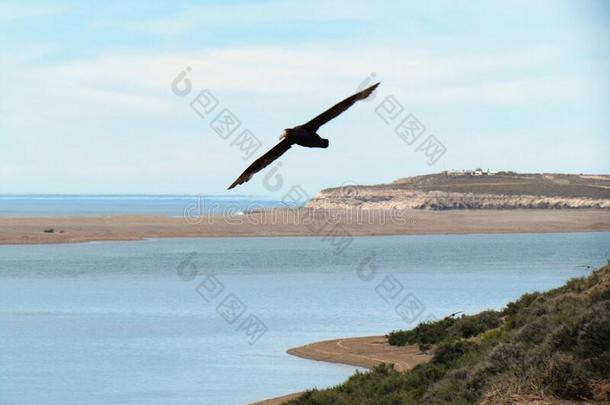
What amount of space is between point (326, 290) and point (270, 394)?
2863 centimetres

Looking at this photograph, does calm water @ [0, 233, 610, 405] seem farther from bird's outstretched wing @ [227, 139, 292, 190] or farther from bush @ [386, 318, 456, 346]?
bird's outstretched wing @ [227, 139, 292, 190]

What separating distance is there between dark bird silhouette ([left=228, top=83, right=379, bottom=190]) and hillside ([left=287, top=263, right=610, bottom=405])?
18.6ft

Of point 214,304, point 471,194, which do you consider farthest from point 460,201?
point 214,304

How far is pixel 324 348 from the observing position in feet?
115

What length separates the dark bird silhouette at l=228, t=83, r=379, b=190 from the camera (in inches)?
461

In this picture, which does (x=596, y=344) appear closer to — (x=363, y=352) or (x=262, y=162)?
(x=262, y=162)

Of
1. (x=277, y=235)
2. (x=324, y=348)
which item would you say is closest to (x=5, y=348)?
(x=324, y=348)

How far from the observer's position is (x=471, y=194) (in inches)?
5669

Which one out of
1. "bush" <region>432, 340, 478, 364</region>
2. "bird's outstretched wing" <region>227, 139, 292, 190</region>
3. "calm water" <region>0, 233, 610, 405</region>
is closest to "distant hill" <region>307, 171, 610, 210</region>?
"calm water" <region>0, 233, 610, 405</region>

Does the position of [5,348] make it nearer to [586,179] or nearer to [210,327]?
[210,327]

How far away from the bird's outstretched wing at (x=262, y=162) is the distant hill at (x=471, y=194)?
12765 cm

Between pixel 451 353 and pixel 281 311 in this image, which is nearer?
pixel 451 353

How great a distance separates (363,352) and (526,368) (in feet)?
55.8

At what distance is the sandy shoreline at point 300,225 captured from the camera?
103 m
